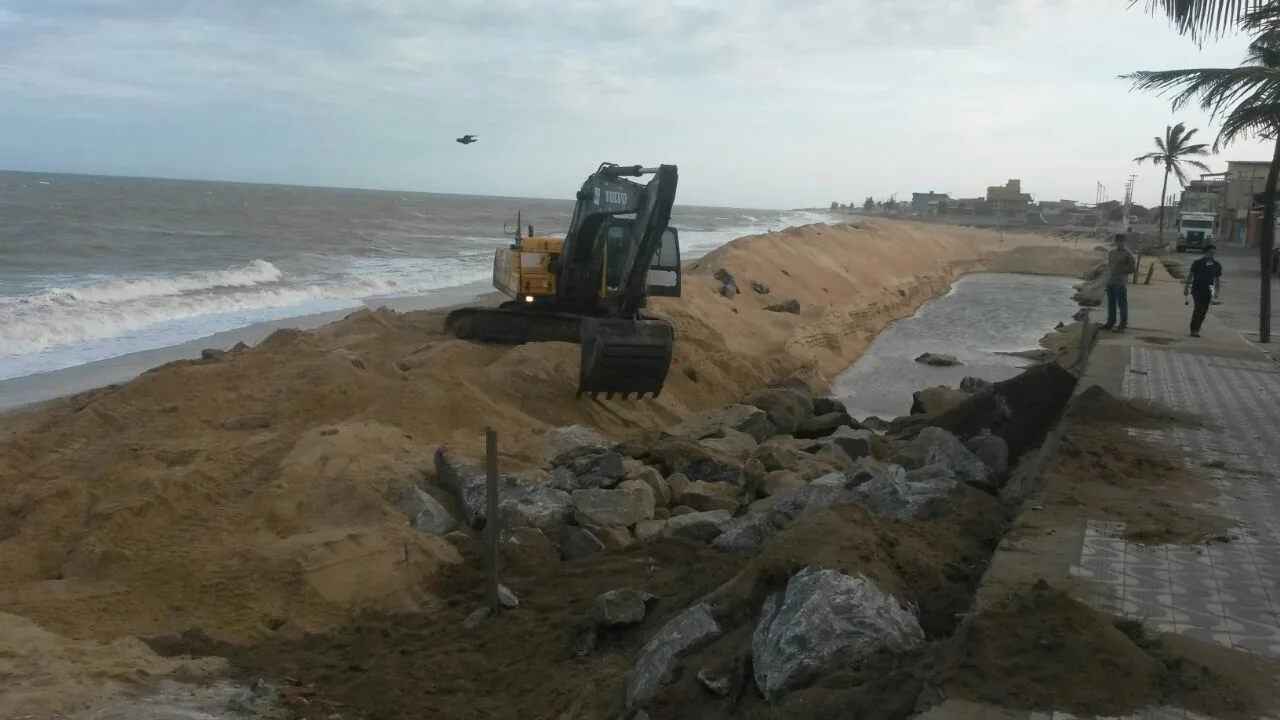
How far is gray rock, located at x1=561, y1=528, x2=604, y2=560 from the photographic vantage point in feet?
24.6

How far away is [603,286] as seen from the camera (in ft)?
43.8

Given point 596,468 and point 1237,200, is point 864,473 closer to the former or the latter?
point 596,468

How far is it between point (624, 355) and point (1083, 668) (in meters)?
8.30

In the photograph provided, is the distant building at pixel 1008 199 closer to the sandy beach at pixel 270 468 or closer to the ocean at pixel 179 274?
the ocean at pixel 179 274

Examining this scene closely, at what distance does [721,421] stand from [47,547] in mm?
7107

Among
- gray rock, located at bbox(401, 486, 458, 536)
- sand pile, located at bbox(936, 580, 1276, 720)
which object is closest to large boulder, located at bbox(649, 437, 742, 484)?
gray rock, located at bbox(401, 486, 458, 536)

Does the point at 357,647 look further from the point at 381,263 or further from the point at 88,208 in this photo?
the point at 88,208

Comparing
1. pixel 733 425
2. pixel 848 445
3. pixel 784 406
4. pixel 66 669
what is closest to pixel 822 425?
pixel 784 406

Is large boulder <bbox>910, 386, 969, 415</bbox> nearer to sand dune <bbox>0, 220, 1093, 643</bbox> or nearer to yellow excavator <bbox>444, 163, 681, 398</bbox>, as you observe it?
sand dune <bbox>0, 220, 1093, 643</bbox>

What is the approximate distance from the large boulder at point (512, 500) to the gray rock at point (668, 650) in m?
2.85

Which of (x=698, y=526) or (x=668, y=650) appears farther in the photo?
(x=698, y=526)

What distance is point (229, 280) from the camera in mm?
28672

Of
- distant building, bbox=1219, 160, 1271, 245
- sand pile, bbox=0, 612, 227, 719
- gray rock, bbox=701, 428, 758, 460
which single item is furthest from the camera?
distant building, bbox=1219, 160, 1271, 245

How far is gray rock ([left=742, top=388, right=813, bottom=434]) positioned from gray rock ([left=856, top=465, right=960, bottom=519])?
5.36m
